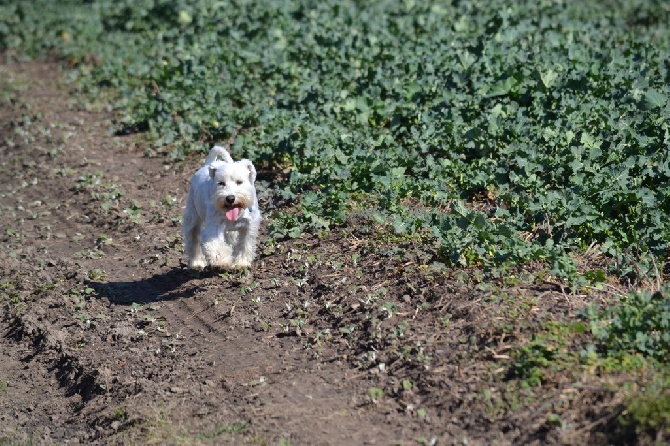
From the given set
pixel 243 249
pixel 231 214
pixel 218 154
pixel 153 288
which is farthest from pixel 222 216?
pixel 153 288

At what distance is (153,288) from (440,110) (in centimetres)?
467

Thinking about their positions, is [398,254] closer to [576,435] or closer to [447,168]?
[447,168]

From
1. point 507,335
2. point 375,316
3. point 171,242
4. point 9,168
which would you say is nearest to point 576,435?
point 507,335

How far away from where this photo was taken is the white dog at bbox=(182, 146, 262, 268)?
9.12 metres

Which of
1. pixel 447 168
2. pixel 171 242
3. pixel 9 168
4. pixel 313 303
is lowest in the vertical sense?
pixel 9 168

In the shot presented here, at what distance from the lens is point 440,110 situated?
1244 centimetres

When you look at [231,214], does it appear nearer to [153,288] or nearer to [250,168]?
[250,168]

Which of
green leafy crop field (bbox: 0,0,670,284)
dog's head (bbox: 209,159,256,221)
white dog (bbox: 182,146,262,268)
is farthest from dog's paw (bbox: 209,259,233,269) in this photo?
green leafy crop field (bbox: 0,0,670,284)

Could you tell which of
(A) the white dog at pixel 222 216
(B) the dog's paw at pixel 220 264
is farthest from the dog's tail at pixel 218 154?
(B) the dog's paw at pixel 220 264

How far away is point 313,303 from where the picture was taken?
8.78 meters

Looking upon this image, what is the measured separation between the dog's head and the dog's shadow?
1.00 metres

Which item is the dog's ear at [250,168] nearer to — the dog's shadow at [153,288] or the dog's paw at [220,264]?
the dog's paw at [220,264]

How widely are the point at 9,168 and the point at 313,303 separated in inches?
282

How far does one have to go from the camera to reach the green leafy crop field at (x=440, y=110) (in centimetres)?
918
